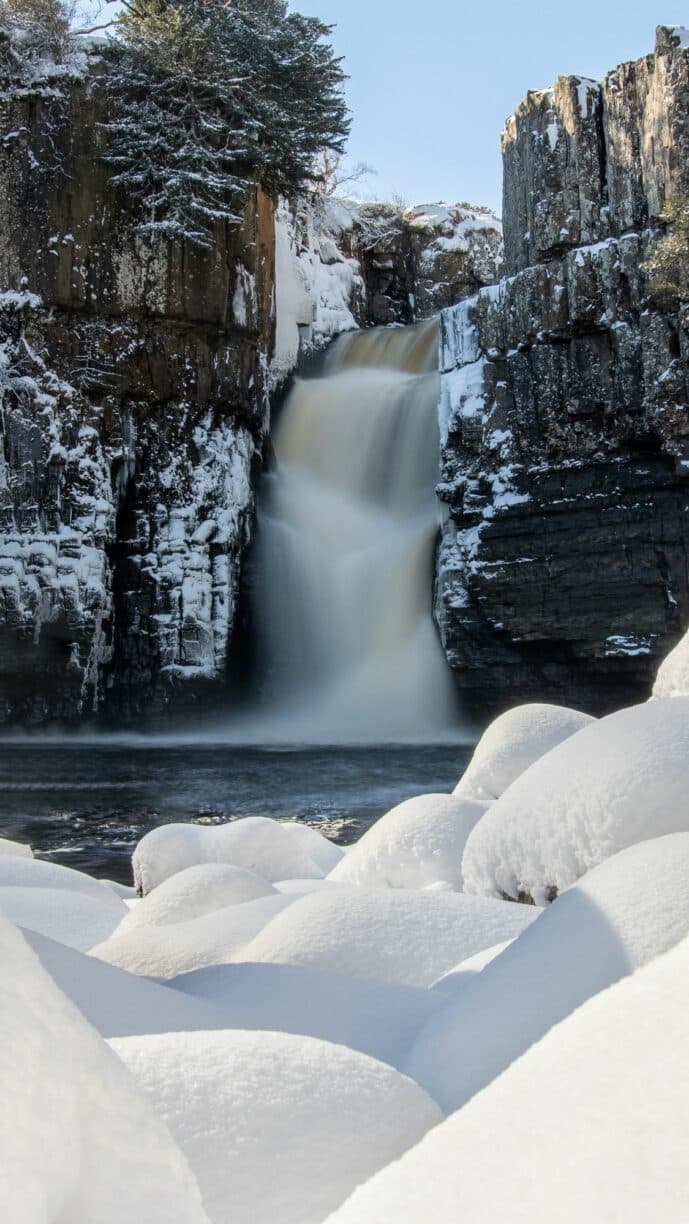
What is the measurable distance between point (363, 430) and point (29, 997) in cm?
1934

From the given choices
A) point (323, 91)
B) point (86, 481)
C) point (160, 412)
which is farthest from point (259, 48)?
point (86, 481)

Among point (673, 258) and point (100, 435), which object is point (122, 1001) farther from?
point (100, 435)

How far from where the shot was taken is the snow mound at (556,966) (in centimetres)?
187

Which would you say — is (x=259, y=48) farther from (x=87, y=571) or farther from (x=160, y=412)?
(x=87, y=571)

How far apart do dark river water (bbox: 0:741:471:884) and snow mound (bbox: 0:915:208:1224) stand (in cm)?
666

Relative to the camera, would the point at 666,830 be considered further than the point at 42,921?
→ No

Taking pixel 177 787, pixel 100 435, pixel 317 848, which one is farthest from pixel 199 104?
pixel 317 848

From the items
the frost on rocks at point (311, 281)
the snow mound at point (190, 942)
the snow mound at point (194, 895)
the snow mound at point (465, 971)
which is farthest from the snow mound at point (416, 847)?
the frost on rocks at point (311, 281)

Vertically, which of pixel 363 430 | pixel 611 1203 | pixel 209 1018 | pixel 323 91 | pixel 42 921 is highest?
pixel 323 91

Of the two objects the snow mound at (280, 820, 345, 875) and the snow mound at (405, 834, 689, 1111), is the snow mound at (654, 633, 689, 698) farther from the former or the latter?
the snow mound at (405, 834, 689, 1111)

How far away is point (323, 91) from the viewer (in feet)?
66.1

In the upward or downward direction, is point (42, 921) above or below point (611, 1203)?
below

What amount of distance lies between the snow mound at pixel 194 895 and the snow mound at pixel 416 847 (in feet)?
2.27

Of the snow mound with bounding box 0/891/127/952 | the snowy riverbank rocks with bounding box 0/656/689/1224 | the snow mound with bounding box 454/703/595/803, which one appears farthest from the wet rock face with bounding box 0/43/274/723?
the snow mound with bounding box 0/891/127/952
